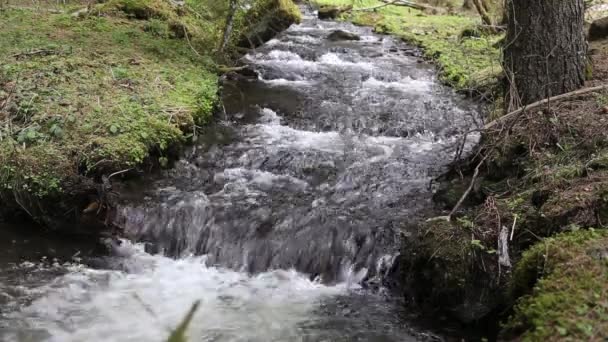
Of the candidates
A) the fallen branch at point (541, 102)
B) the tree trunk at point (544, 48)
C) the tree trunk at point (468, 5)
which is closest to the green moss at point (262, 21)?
the tree trunk at point (544, 48)

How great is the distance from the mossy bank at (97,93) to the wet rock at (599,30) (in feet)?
19.2

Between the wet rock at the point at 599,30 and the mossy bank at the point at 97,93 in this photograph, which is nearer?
the mossy bank at the point at 97,93

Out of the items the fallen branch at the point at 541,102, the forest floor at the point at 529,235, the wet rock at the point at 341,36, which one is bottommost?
the forest floor at the point at 529,235

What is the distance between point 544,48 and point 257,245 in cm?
390

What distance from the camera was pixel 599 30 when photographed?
31.5 feet

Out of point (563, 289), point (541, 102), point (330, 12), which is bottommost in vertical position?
point (563, 289)

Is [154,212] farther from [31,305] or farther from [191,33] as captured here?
[191,33]

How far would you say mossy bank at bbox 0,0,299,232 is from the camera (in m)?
6.13

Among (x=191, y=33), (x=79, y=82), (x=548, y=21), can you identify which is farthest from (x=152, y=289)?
(x=191, y=33)

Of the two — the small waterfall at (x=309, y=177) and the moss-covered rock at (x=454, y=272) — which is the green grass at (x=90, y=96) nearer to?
the small waterfall at (x=309, y=177)

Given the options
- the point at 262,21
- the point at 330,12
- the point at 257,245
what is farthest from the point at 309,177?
the point at 330,12

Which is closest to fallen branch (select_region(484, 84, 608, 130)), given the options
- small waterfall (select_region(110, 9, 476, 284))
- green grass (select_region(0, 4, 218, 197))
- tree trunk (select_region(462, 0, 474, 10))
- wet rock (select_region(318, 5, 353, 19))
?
small waterfall (select_region(110, 9, 476, 284))

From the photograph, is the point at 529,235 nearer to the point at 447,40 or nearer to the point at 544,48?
the point at 544,48

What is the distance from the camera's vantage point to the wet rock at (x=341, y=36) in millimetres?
16344
